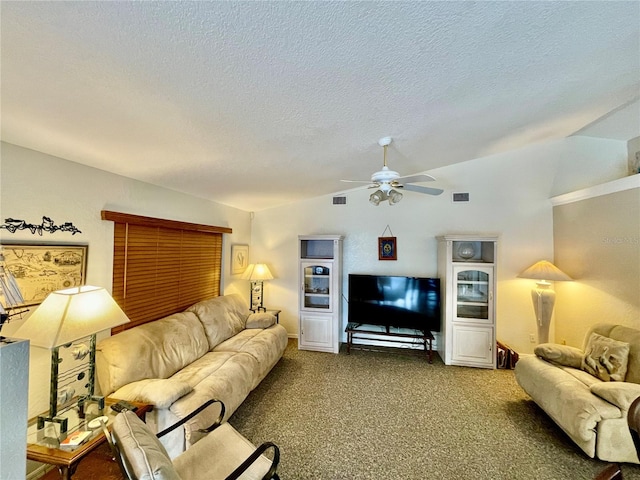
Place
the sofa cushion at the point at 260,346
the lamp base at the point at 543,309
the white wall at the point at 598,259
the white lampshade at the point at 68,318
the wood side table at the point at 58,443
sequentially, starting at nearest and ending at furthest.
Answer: the wood side table at the point at 58,443 → the white lampshade at the point at 68,318 → the white wall at the point at 598,259 → the sofa cushion at the point at 260,346 → the lamp base at the point at 543,309

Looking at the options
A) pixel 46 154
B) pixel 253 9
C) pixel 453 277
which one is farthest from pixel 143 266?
pixel 453 277

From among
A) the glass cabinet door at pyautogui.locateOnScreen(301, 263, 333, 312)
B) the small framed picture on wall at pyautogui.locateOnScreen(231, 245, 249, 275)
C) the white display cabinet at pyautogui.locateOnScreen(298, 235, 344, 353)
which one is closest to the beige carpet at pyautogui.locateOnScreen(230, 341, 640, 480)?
the white display cabinet at pyautogui.locateOnScreen(298, 235, 344, 353)

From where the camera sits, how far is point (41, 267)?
6.31ft

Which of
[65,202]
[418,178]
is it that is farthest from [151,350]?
[418,178]

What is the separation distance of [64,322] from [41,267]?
62 cm

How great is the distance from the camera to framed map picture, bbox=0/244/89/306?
1.76 meters

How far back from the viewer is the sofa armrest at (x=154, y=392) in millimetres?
1972

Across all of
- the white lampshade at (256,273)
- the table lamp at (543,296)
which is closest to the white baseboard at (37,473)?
the white lampshade at (256,273)

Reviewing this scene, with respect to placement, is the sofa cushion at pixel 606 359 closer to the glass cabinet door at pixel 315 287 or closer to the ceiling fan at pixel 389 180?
the ceiling fan at pixel 389 180

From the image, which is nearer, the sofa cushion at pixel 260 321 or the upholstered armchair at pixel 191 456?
the upholstered armchair at pixel 191 456

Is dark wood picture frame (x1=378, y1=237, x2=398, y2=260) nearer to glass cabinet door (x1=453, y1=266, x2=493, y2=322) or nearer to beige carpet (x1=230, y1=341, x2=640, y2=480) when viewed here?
glass cabinet door (x1=453, y1=266, x2=493, y2=322)

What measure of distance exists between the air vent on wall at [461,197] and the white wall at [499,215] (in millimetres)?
67

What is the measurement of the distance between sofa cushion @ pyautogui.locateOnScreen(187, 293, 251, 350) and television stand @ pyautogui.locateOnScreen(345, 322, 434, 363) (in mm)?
1687

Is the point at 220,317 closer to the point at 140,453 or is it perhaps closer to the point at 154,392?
the point at 154,392
